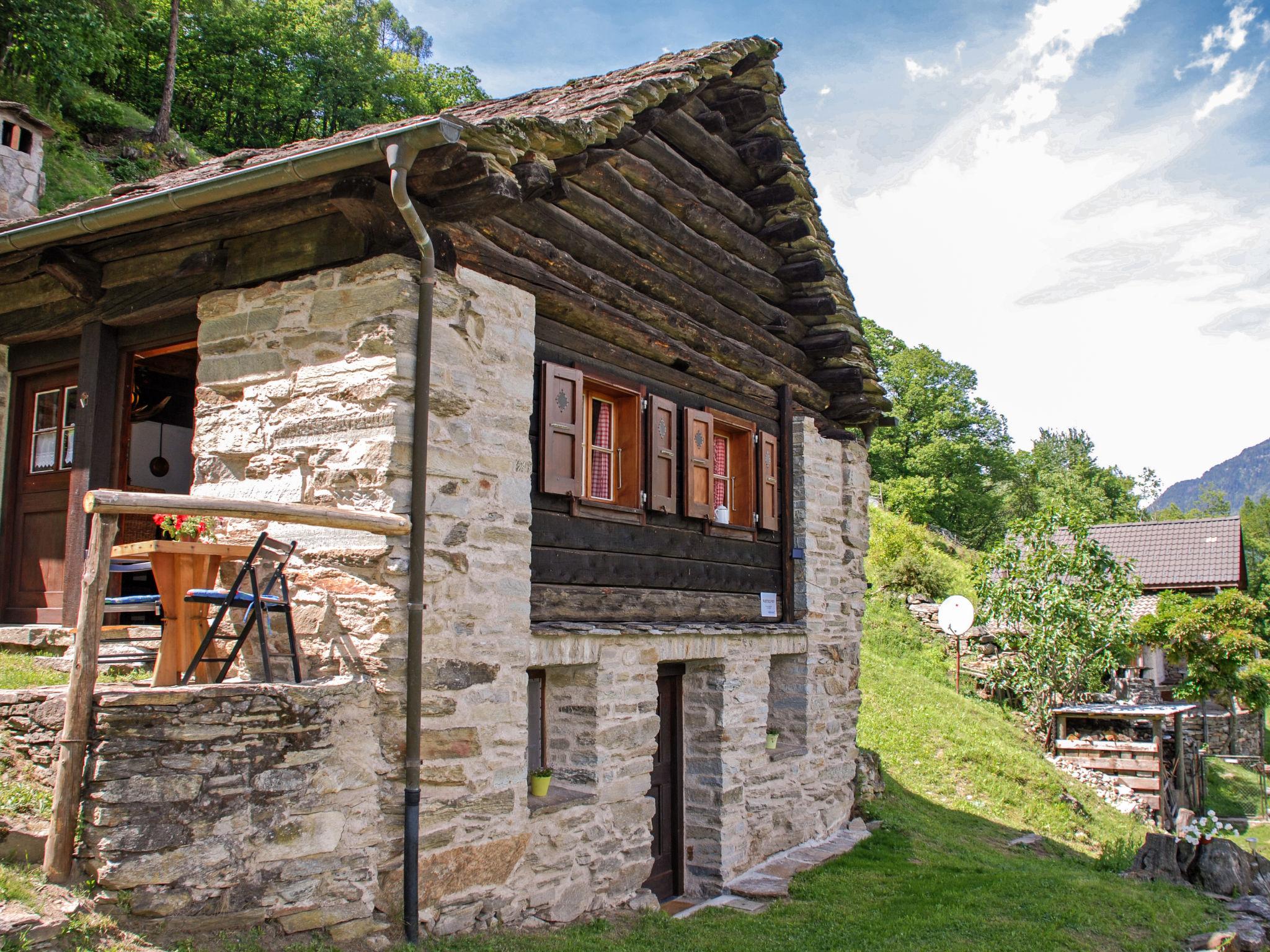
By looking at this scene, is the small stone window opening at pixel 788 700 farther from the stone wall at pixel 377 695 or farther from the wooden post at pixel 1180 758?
the wooden post at pixel 1180 758

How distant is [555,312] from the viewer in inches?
265

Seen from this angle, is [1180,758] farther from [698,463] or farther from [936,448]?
[936,448]

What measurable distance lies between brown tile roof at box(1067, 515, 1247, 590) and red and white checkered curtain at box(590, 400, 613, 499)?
78.6 feet

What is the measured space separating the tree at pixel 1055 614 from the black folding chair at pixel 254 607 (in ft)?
51.9

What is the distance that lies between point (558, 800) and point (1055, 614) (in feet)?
47.0

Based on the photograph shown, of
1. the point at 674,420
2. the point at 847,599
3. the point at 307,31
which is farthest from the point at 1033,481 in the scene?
the point at 674,420

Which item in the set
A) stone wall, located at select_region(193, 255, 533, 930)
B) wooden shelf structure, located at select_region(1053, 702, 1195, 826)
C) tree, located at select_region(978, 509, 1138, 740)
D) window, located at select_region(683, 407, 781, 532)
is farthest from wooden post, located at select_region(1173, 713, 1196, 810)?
stone wall, located at select_region(193, 255, 533, 930)

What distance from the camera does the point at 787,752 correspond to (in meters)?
9.52

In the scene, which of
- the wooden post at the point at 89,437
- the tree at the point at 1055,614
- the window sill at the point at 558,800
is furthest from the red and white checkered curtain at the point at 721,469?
the tree at the point at 1055,614

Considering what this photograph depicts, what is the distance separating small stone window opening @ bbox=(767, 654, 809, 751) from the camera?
31.4 ft

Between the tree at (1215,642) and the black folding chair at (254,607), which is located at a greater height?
the black folding chair at (254,607)

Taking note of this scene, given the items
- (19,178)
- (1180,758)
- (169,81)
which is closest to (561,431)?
(1180,758)

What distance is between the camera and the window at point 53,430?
671 cm

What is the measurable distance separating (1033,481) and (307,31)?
125 ft
